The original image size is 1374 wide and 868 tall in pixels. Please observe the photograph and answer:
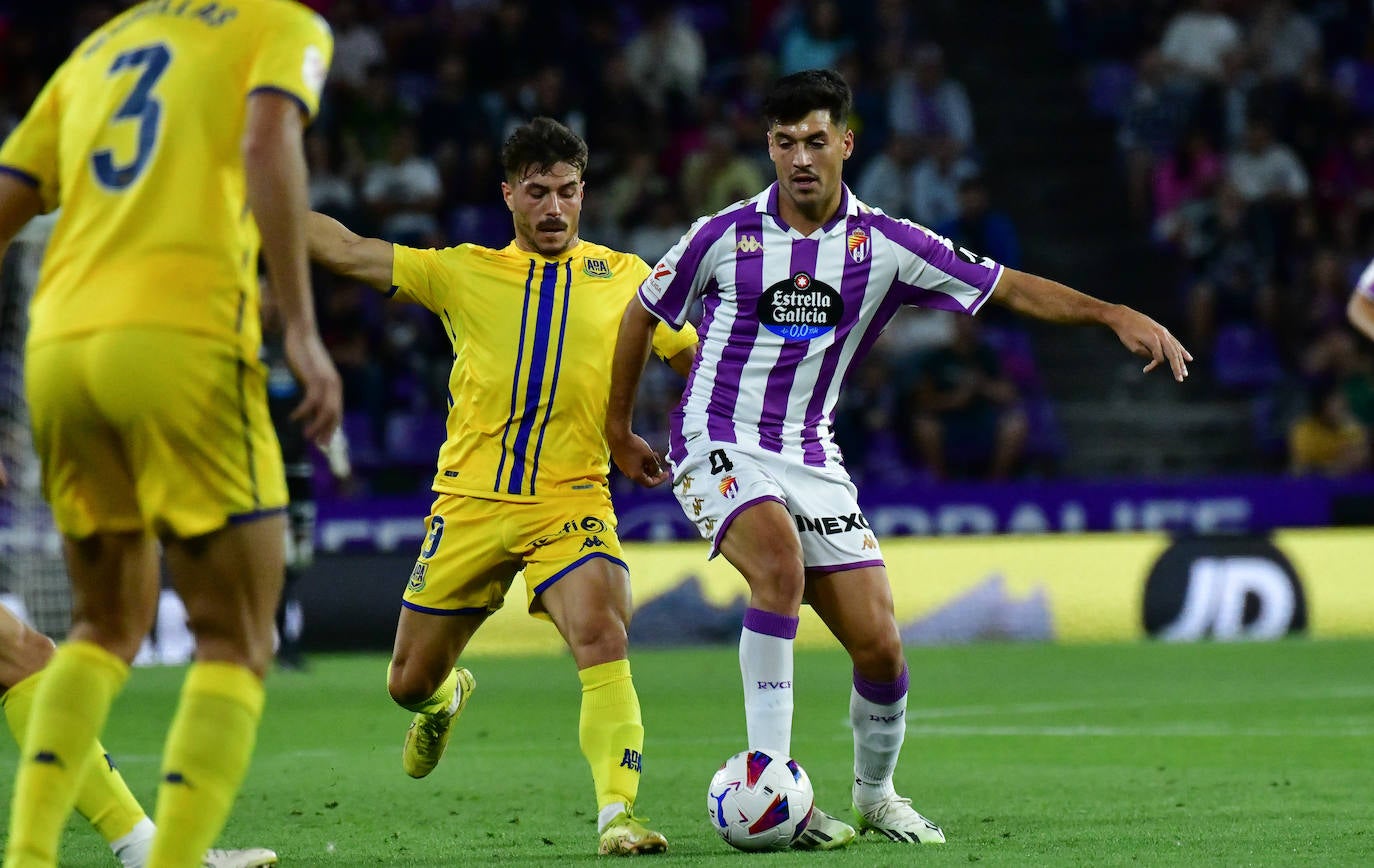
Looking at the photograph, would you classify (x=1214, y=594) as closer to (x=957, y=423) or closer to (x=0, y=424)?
(x=957, y=423)

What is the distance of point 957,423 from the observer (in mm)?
15203

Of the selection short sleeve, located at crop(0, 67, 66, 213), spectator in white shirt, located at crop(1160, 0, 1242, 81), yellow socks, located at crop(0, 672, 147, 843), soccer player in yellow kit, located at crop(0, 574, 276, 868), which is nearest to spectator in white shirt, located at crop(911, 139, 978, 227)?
spectator in white shirt, located at crop(1160, 0, 1242, 81)

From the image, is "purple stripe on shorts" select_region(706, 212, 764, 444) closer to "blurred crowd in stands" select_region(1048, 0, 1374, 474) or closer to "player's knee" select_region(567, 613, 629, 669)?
"player's knee" select_region(567, 613, 629, 669)

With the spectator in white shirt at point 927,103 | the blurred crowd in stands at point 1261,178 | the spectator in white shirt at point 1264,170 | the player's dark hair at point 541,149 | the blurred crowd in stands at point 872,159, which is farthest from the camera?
the spectator in white shirt at point 927,103

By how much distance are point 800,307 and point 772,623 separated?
98cm

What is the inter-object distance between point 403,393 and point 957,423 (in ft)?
14.2

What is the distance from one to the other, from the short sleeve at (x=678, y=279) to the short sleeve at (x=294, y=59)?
2.09 m

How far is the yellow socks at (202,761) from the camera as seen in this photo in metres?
3.71

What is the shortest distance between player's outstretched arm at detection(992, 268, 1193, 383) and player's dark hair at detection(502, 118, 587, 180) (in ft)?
4.61

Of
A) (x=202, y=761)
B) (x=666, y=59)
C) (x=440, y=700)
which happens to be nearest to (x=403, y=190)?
(x=666, y=59)

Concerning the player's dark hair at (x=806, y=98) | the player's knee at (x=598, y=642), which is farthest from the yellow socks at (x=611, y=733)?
the player's dark hair at (x=806, y=98)

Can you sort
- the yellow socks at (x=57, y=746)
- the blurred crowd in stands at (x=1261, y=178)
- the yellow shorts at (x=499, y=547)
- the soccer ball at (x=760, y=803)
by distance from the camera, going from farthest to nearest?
1. the blurred crowd in stands at (x=1261, y=178)
2. the yellow shorts at (x=499, y=547)
3. the soccer ball at (x=760, y=803)
4. the yellow socks at (x=57, y=746)

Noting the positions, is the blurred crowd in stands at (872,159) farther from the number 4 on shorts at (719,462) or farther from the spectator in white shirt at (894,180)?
the number 4 on shorts at (719,462)

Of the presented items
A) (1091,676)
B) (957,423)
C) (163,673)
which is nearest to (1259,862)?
(1091,676)
